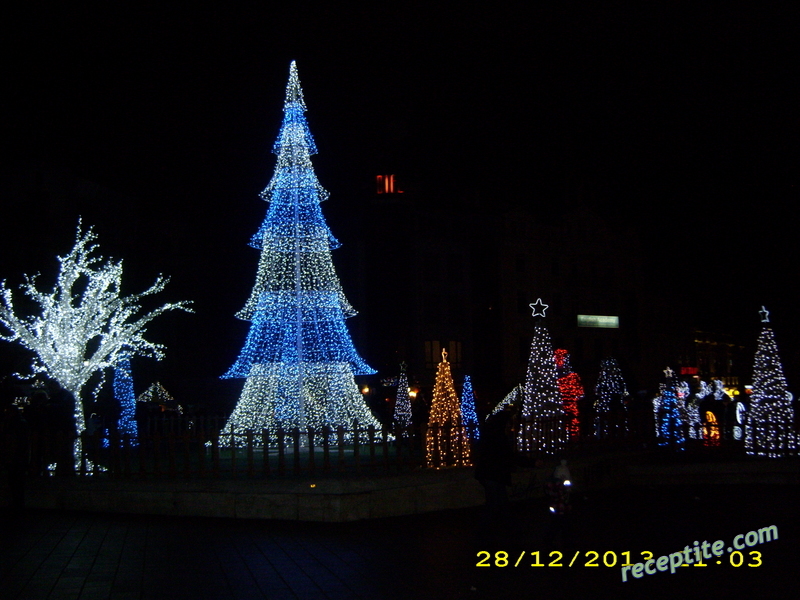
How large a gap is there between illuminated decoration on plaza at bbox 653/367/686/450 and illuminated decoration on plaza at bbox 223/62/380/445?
7.38 m

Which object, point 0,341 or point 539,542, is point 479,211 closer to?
point 0,341

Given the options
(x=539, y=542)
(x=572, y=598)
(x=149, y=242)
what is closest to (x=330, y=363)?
(x=539, y=542)

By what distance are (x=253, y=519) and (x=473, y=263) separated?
128ft

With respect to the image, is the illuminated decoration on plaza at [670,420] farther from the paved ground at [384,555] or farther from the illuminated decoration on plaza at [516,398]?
the paved ground at [384,555]

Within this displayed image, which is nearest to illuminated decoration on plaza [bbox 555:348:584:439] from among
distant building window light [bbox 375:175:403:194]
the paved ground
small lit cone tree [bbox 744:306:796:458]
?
small lit cone tree [bbox 744:306:796:458]

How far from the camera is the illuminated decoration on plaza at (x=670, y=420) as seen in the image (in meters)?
21.5

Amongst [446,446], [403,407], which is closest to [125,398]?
[403,407]

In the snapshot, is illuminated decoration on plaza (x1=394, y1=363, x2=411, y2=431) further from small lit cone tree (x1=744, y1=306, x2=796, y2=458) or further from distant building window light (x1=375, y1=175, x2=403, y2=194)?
distant building window light (x1=375, y1=175, x2=403, y2=194)

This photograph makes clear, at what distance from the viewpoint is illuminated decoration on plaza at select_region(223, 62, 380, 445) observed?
68.6ft

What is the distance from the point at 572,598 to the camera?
7145 millimetres

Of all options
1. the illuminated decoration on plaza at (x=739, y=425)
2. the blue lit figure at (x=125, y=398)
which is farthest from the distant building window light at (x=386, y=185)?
the illuminated decoration on plaza at (x=739, y=425)

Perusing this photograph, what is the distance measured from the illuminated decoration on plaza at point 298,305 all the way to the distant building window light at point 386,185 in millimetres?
27969

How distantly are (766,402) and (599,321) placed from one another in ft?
111

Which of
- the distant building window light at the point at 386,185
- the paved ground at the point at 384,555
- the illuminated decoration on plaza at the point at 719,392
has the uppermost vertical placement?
the distant building window light at the point at 386,185
